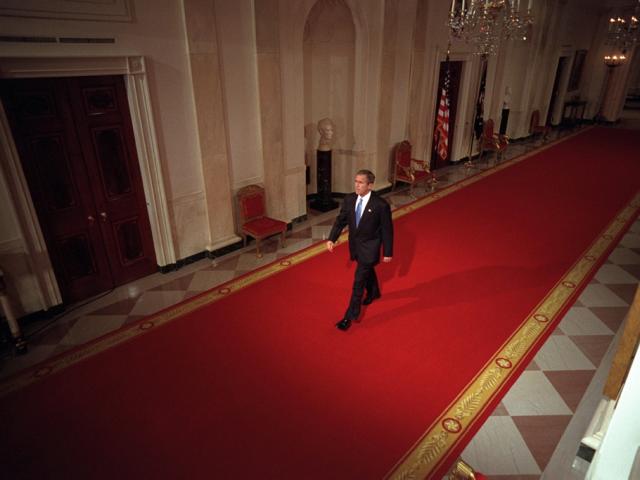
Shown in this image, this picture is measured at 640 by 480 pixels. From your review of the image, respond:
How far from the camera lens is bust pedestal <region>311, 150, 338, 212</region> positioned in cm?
749

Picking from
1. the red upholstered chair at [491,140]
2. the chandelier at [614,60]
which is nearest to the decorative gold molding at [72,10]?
the red upholstered chair at [491,140]

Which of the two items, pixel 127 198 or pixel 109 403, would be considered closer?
pixel 109 403

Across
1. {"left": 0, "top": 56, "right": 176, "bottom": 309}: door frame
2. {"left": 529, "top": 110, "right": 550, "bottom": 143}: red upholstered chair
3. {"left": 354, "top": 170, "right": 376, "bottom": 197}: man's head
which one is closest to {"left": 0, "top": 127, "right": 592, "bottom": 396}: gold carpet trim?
{"left": 0, "top": 56, "right": 176, "bottom": 309}: door frame

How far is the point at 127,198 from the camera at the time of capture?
16.1 feet

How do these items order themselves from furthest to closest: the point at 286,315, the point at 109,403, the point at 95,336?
the point at 286,315 < the point at 95,336 < the point at 109,403

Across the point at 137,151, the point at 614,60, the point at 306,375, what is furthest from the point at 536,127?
the point at 306,375

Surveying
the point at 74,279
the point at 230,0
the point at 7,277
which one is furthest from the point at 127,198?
the point at 230,0

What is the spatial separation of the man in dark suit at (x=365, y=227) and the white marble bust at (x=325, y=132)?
11.6ft

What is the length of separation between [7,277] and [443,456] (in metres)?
4.27

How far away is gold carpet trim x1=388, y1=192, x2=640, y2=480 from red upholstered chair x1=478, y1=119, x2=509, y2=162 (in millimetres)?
5931

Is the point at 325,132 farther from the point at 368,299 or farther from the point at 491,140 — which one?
the point at 491,140

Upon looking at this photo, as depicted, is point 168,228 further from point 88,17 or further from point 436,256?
point 436,256

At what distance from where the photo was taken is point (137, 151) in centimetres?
480

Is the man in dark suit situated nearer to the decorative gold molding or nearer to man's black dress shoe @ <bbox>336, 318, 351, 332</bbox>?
man's black dress shoe @ <bbox>336, 318, 351, 332</bbox>
